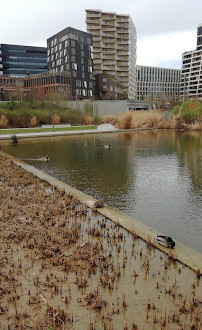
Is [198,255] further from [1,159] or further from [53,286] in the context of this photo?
[1,159]

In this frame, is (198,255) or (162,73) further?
(162,73)

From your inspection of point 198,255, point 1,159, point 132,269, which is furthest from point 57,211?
point 1,159

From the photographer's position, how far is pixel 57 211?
6.31 metres

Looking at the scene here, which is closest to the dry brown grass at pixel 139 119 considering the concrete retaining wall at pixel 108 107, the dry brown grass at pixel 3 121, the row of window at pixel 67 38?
the dry brown grass at pixel 3 121

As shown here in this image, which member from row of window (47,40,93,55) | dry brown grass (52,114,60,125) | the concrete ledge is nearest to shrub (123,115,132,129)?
dry brown grass (52,114,60,125)

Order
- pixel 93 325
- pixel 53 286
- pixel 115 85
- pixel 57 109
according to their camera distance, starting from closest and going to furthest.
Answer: pixel 93 325 → pixel 53 286 → pixel 57 109 → pixel 115 85

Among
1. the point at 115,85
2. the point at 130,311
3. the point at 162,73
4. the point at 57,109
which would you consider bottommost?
the point at 130,311

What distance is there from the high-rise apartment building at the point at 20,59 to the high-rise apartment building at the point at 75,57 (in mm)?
25788

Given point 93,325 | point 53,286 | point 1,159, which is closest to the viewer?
point 93,325

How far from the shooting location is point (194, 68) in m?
118

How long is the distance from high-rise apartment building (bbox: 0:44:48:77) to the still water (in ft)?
319

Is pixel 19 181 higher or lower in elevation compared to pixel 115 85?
lower

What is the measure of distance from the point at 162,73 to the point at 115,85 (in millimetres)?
86359

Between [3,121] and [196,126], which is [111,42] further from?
[3,121]
